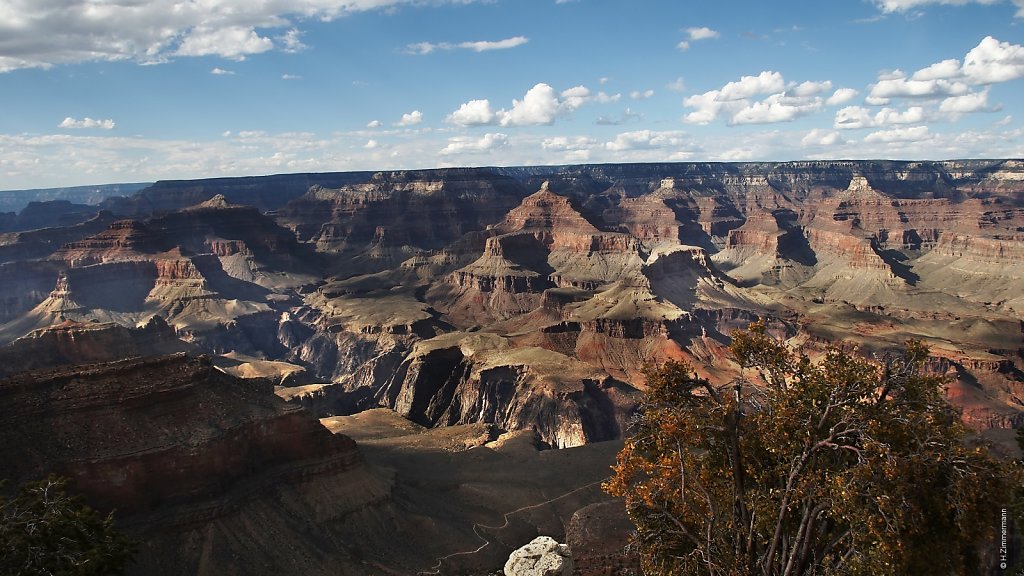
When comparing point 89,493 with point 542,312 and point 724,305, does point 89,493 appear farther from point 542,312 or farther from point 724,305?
point 724,305

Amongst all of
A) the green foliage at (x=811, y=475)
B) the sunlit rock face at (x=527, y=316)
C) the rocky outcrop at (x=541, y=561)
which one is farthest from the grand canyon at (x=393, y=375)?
the green foliage at (x=811, y=475)

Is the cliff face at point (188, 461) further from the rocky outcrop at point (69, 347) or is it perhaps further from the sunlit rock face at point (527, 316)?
the sunlit rock face at point (527, 316)

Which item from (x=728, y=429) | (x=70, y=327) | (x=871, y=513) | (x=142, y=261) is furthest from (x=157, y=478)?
(x=142, y=261)

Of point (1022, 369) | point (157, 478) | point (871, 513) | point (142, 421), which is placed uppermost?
point (871, 513)

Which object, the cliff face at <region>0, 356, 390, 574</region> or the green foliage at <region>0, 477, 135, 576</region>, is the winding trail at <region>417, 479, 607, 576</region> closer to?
the cliff face at <region>0, 356, 390, 574</region>

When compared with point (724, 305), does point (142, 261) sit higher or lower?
higher

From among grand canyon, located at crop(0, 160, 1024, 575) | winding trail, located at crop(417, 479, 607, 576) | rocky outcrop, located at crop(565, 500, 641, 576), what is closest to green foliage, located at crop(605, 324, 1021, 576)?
rocky outcrop, located at crop(565, 500, 641, 576)
